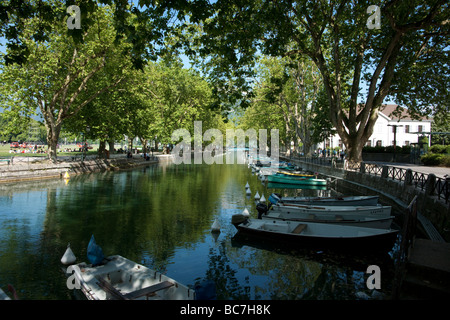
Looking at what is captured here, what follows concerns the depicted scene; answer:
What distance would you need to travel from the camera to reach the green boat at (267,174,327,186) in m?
31.3

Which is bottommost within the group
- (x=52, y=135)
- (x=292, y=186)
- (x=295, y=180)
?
(x=292, y=186)

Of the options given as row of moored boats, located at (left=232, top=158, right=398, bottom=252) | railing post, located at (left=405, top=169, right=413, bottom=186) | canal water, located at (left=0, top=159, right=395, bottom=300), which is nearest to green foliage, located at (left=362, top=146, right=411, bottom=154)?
railing post, located at (left=405, top=169, right=413, bottom=186)

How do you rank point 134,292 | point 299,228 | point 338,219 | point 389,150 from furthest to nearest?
point 389,150
point 338,219
point 299,228
point 134,292

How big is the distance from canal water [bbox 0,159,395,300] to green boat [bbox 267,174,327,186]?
37.0ft

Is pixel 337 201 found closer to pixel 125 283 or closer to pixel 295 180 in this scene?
pixel 125 283

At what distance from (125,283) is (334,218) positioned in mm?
10445

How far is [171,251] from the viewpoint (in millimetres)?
11875

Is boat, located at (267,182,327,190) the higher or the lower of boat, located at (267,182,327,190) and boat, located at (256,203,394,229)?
the lower

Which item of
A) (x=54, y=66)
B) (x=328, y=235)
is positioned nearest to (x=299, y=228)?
(x=328, y=235)

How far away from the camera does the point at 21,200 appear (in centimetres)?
2023

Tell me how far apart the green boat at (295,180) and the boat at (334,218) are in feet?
53.1

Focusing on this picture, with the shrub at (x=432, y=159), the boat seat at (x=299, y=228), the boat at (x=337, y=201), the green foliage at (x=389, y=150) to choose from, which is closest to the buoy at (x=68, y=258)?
the boat seat at (x=299, y=228)

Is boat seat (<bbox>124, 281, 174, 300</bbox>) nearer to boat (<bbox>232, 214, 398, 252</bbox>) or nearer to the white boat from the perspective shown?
boat (<bbox>232, 214, 398, 252</bbox>)
